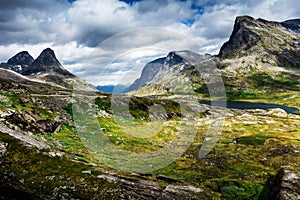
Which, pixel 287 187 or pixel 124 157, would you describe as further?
pixel 124 157

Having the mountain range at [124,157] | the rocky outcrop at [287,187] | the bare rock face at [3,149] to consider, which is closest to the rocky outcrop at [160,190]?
the mountain range at [124,157]

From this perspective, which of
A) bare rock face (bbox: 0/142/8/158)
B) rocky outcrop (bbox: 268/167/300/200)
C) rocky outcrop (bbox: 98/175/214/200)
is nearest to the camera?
rocky outcrop (bbox: 268/167/300/200)

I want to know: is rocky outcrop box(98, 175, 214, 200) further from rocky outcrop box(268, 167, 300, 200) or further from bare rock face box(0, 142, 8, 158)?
bare rock face box(0, 142, 8, 158)

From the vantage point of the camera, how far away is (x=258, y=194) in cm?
2277

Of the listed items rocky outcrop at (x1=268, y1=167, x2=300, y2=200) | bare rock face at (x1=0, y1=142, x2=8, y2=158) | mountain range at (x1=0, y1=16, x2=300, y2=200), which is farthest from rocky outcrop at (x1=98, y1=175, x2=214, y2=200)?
bare rock face at (x1=0, y1=142, x2=8, y2=158)

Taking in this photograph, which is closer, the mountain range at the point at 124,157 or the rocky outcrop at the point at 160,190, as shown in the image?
the rocky outcrop at the point at 160,190

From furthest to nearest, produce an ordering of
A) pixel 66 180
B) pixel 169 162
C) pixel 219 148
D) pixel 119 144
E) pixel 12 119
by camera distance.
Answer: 1. pixel 219 148
2. pixel 119 144
3. pixel 169 162
4. pixel 12 119
5. pixel 66 180

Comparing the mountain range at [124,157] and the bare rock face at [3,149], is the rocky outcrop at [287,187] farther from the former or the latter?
the bare rock face at [3,149]

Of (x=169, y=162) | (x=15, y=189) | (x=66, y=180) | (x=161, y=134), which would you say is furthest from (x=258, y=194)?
(x=161, y=134)

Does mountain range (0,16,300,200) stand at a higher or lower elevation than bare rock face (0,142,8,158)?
lower

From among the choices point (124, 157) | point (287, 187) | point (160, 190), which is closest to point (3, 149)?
point (160, 190)

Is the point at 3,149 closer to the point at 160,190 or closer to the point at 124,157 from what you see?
the point at 160,190

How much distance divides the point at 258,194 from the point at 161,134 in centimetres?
6125

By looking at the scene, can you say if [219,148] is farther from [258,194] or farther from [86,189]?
[86,189]
